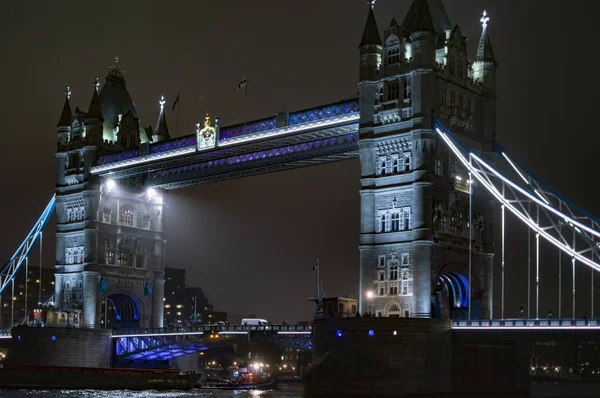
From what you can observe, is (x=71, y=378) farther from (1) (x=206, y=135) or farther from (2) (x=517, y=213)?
(2) (x=517, y=213)

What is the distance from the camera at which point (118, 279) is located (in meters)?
107

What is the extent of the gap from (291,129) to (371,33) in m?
10.0

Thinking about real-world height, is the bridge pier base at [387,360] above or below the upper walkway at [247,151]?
below

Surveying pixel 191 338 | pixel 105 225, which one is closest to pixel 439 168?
pixel 191 338

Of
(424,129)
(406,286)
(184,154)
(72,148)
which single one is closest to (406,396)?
(406,286)

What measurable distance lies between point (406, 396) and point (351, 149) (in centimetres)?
2132

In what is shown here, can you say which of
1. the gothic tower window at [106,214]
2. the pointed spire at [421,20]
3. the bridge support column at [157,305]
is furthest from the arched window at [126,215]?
the pointed spire at [421,20]

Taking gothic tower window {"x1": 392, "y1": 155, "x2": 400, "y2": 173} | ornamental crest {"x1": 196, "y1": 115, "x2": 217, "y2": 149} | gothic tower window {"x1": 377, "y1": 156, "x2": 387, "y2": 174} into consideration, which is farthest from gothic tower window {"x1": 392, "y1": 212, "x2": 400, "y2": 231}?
ornamental crest {"x1": 196, "y1": 115, "x2": 217, "y2": 149}

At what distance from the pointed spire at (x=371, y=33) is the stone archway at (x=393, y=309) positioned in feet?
62.6

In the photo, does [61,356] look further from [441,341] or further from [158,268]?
[441,341]

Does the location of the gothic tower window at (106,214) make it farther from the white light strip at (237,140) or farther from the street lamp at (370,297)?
the street lamp at (370,297)

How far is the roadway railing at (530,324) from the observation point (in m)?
66.3

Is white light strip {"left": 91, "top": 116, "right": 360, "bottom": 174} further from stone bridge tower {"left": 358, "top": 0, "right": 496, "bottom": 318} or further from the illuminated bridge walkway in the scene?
the illuminated bridge walkway

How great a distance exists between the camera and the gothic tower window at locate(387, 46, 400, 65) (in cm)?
7906
